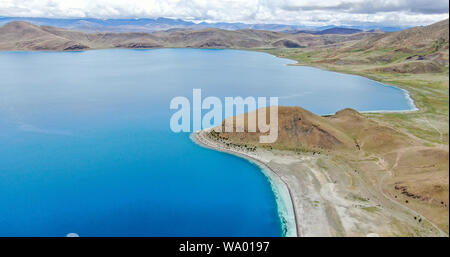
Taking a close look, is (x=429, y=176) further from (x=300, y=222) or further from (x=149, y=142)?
(x=149, y=142)

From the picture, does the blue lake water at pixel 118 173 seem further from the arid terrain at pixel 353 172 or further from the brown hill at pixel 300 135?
the brown hill at pixel 300 135

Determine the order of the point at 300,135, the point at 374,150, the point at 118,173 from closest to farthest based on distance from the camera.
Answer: the point at 118,173
the point at 374,150
the point at 300,135

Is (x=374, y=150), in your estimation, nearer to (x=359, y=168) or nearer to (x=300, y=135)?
(x=359, y=168)

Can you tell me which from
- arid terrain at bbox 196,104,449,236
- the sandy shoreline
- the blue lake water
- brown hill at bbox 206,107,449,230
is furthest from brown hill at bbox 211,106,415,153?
the blue lake water

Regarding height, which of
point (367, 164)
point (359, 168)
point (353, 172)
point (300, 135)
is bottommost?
point (353, 172)

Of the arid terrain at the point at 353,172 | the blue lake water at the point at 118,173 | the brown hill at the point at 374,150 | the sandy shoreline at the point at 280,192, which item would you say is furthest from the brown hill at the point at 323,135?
the blue lake water at the point at 118,173

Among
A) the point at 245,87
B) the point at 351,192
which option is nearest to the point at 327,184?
the point at 351,192

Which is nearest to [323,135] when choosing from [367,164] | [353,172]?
[367,164]

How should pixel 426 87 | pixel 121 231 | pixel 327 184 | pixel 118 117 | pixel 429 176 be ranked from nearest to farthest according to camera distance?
pixel 121 231
pixel 429 176
pixel 327 184
pixel 118 117
pixel 426 87

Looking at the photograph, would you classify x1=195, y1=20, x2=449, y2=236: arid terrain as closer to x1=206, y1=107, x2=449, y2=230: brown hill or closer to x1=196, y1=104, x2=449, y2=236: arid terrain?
x1=206, y1=107, x2=449, y2=230: brown hill
